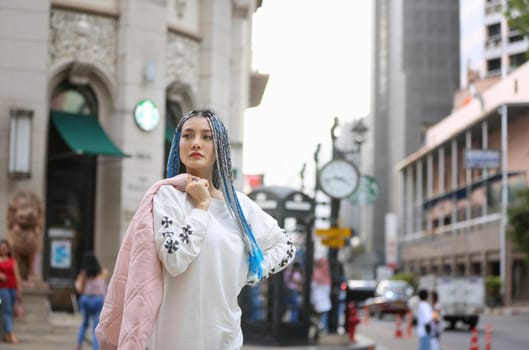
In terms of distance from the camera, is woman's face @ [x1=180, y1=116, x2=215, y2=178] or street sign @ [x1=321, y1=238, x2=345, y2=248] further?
street sign @ [x1=321, y1=238, x2=345, y2=248]

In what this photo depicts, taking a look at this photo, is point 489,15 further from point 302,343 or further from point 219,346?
point 219,346

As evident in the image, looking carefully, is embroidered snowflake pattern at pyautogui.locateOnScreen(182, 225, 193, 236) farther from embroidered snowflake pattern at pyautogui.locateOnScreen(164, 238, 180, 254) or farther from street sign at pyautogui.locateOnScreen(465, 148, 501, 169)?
street sign at pyautogui.locateOnScreen(465, 148, 501, 169)

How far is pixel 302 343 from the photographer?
20.5 m

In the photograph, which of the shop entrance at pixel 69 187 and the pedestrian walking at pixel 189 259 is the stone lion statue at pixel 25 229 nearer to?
the shop entrance at pixel 69 187

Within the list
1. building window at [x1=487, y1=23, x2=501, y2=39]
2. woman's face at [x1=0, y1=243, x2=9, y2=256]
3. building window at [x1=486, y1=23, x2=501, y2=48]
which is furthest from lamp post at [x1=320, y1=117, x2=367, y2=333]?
building window at [x1=487, y1=23, x2=501, y2=39]

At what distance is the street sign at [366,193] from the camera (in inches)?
1246

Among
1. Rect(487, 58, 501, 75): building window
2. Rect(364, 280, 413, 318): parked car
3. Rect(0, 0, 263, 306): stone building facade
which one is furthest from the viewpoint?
Rect(487, 58, 501, 75): building window

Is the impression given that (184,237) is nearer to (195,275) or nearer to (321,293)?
(195,275)

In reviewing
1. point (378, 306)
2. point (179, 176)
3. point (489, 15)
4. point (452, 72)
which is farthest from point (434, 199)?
point (179, 176)

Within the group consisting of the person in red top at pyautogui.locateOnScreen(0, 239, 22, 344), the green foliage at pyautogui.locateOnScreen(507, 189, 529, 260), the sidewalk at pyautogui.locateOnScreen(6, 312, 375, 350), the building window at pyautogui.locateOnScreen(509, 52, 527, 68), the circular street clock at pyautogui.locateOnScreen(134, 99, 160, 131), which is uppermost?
the building window at pyautogui.locateOnScreen(509, 52, 527, 68)

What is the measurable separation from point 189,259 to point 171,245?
9 centimetres

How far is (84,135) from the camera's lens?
71.0ft

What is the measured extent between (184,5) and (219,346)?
68.8ft

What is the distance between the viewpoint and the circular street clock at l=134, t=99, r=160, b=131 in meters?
22.5
